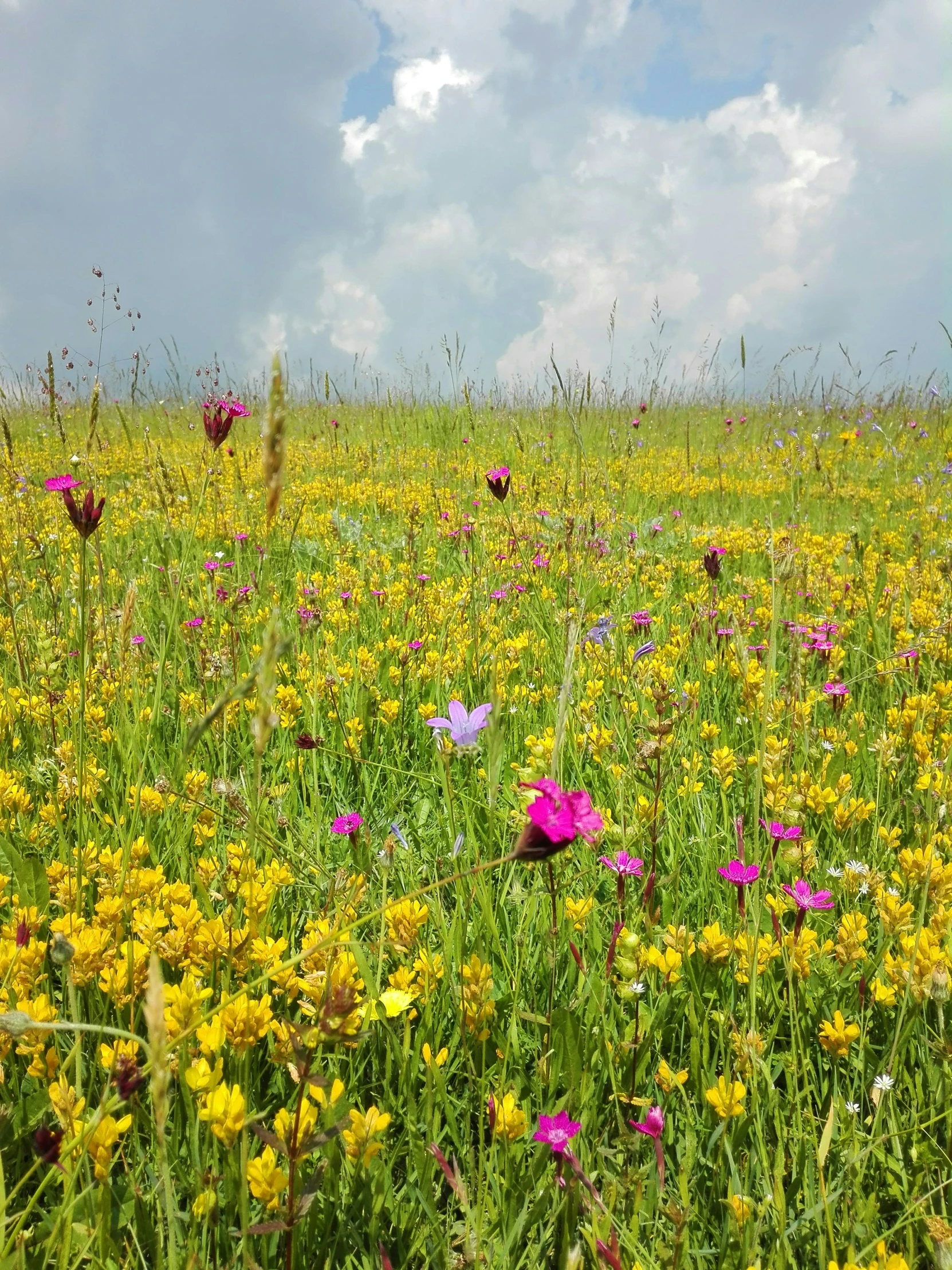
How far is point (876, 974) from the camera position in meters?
1.34

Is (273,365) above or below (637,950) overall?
above

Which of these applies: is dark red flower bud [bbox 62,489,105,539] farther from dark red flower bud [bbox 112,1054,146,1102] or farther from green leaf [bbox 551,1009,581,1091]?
green leaf [bbox 551,1009,581,1091]

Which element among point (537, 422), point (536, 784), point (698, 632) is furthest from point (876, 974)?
point (537, 422)

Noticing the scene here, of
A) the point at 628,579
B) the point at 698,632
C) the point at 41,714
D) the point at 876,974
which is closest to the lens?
the point at 876,974

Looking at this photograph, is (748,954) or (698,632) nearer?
(748,954)

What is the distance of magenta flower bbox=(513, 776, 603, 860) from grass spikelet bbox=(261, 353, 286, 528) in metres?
0.35

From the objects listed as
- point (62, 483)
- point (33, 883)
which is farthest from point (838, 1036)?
point (62, 483)

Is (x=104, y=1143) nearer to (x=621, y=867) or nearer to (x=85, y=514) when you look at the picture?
(x=621, y=867)

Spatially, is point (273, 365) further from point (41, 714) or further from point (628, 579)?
point (628, 579)

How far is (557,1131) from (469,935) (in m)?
0.55

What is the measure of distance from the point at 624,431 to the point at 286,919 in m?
8.85

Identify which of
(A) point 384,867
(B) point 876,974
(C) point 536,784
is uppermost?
(C) point 536,784

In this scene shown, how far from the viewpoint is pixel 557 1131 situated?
987mm

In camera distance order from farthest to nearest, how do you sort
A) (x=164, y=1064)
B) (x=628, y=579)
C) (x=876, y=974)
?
(x=628, y=579) → (x=876, y=974) → (x=164, y=1064)
